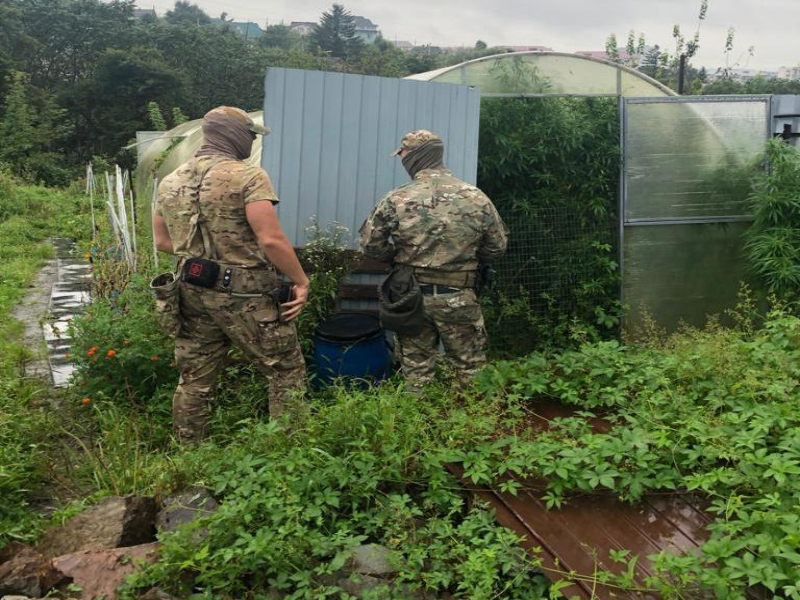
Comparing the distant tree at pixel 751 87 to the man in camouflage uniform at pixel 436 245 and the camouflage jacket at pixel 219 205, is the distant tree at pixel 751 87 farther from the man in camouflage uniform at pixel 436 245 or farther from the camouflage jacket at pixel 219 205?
the camouflage jacket at pixel 219 205

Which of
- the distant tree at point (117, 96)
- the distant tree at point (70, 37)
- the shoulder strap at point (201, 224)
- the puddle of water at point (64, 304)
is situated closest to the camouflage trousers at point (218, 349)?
the shoulder strap at point (201, 224)

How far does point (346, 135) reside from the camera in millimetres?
5094

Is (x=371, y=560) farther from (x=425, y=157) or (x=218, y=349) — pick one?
(x=425, y=157)

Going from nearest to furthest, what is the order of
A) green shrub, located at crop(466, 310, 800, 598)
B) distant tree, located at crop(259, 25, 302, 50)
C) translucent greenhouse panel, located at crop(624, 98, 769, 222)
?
green shrub, located at crop(466, 310, 800, 598) < translucent greenhouse panel, located at crop(624, 98, 769, 222) < distant tree, located at crop(259, 25, 302, 50)

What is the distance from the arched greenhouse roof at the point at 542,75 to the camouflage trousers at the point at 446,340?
2.38m

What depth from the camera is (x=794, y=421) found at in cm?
320

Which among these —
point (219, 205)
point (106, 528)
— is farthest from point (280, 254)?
point (106, 528)

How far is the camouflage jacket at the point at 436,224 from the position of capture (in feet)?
13.8

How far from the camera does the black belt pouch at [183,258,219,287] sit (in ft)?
12.5

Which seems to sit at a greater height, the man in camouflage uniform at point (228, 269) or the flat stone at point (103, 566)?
the man in camouflage uniform at point (228, 269)

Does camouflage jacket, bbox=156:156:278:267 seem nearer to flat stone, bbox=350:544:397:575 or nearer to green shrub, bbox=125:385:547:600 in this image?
green shrub, bbox=125:385:547:600

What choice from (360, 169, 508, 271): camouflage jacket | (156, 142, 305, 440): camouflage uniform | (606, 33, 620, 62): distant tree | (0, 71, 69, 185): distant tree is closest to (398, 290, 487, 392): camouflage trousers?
(360, 169, 508, 271): camouflage jacket

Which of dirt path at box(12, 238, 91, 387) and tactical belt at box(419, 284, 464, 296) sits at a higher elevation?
tactical belt at box(419, 284, 464, 296)

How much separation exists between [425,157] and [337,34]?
72.0 meters
